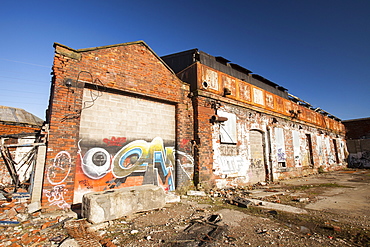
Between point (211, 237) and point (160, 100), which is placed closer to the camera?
point (211, 237)

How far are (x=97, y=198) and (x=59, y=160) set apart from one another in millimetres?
1832

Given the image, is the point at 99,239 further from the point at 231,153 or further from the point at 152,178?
the point at 231,153

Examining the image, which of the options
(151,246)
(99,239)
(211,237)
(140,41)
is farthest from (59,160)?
(140,41)

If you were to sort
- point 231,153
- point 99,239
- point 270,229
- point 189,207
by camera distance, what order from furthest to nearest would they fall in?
point 231,153 < point 189,207 < point 270,229 < point 99,239

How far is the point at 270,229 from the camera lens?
3.77 m

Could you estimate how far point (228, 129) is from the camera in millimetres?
9125

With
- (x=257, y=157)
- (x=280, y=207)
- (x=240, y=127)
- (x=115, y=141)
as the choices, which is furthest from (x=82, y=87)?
(x=257, y=157)

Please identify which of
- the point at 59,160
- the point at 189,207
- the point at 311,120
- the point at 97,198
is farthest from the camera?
the point at 311,120

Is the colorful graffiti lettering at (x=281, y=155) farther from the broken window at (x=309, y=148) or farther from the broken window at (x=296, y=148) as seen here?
the broken window at (x=309, y=148)

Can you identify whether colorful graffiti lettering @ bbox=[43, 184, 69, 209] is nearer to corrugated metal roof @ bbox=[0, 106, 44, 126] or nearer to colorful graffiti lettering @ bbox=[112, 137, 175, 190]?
colorful graffiti lettering @ bbox=[112, 137, 175, 190]

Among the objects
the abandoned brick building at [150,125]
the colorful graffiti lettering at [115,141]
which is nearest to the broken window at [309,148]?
the abandoned brick building at [150,125]

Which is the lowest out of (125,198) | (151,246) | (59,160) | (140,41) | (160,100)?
(151,246)

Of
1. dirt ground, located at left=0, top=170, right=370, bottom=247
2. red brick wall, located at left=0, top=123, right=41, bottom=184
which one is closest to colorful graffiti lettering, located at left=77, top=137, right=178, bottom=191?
dirt ground, located at left=0, top=170, right=370, bottom=247

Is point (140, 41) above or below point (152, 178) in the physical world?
above
